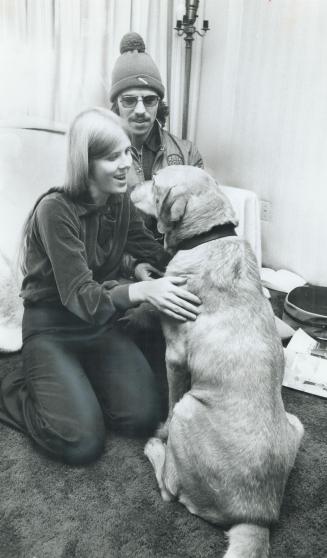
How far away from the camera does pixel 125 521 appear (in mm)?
1571

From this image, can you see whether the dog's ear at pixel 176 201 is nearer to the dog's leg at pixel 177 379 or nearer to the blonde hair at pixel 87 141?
the blonde hair at pixel 87 141

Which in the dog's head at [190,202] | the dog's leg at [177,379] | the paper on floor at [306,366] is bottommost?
the paper on floor at [306,366]

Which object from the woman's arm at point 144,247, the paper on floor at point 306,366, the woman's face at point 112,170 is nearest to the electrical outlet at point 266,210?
the paper on floor at point 306,366

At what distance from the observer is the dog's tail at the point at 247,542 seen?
50.9 inches

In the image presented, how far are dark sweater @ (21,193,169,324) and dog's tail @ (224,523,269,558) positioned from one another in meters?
0.80

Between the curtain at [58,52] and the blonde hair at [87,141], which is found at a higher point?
the curtain at [58,52]

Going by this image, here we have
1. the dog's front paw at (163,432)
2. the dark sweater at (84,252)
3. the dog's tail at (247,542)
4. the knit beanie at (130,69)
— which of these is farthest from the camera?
the knit beanie at (130,69)

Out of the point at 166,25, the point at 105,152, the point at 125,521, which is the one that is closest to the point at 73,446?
the point at 125,521

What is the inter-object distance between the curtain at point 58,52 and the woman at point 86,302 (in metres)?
0.39

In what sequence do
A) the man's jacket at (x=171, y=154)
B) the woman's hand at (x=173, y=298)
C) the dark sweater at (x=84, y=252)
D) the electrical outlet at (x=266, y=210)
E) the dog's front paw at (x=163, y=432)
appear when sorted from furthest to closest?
the electrical outlet at (x=266, y=210) < the man's jacket at (x=171, y=154) < the dog's front paw at (x=163, y=432) < the dark sweater at (x=84, y=252) < the woman's hand at (x=173, y=298)

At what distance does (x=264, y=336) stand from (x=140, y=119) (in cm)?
131

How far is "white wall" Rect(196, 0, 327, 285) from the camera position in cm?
310

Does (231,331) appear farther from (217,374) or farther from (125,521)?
(125,521)

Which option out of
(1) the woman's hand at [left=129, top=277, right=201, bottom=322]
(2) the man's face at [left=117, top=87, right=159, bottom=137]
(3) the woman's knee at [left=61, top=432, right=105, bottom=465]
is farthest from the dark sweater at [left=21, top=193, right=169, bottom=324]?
(2) the man's face at [left=117, top=87, right=159, bottom=137]
